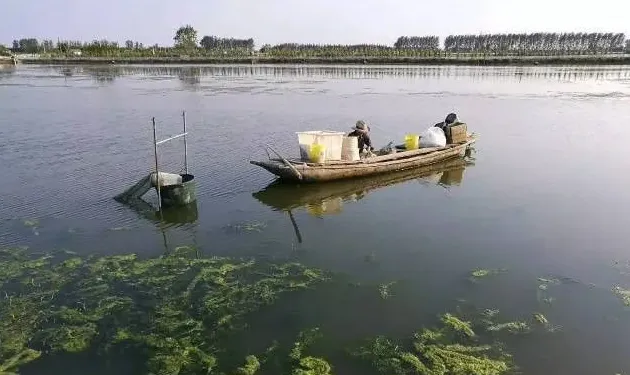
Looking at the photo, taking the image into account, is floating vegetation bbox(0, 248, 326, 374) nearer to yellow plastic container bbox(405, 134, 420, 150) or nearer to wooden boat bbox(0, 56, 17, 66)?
yellow plastic container bbox(405, 134, 420, 150)

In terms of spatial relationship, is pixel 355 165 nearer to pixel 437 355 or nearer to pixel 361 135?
pixel 361 135

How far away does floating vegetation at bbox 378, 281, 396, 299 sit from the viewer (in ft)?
21.0

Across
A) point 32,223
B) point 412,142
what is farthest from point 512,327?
point 412,142

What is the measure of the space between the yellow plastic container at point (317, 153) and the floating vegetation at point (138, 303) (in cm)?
416

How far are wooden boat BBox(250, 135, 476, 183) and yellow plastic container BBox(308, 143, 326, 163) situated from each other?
0.44ft

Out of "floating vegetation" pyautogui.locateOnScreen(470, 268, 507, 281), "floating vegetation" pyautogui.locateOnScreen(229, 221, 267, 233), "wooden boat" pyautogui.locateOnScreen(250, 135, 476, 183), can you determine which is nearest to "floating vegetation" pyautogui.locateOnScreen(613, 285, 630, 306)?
"floating vegetation" pyautogui.locateOnScreen(470, 268, 507, 281)

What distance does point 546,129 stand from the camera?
1875 cm

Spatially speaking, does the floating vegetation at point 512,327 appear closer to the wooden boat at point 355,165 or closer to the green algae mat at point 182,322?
the green algae mat at point 182,322

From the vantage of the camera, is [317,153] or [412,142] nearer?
[317,153]

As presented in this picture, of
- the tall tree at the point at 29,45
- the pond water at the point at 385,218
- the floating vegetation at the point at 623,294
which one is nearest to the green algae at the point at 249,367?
the pond water at the point at 385,218

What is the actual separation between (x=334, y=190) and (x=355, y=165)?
88cm

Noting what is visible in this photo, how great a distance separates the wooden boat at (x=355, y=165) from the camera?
1067cm

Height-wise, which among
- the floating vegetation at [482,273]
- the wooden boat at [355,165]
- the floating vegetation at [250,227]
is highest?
the wooden boat at [355,165]

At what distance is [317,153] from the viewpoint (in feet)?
35.9
